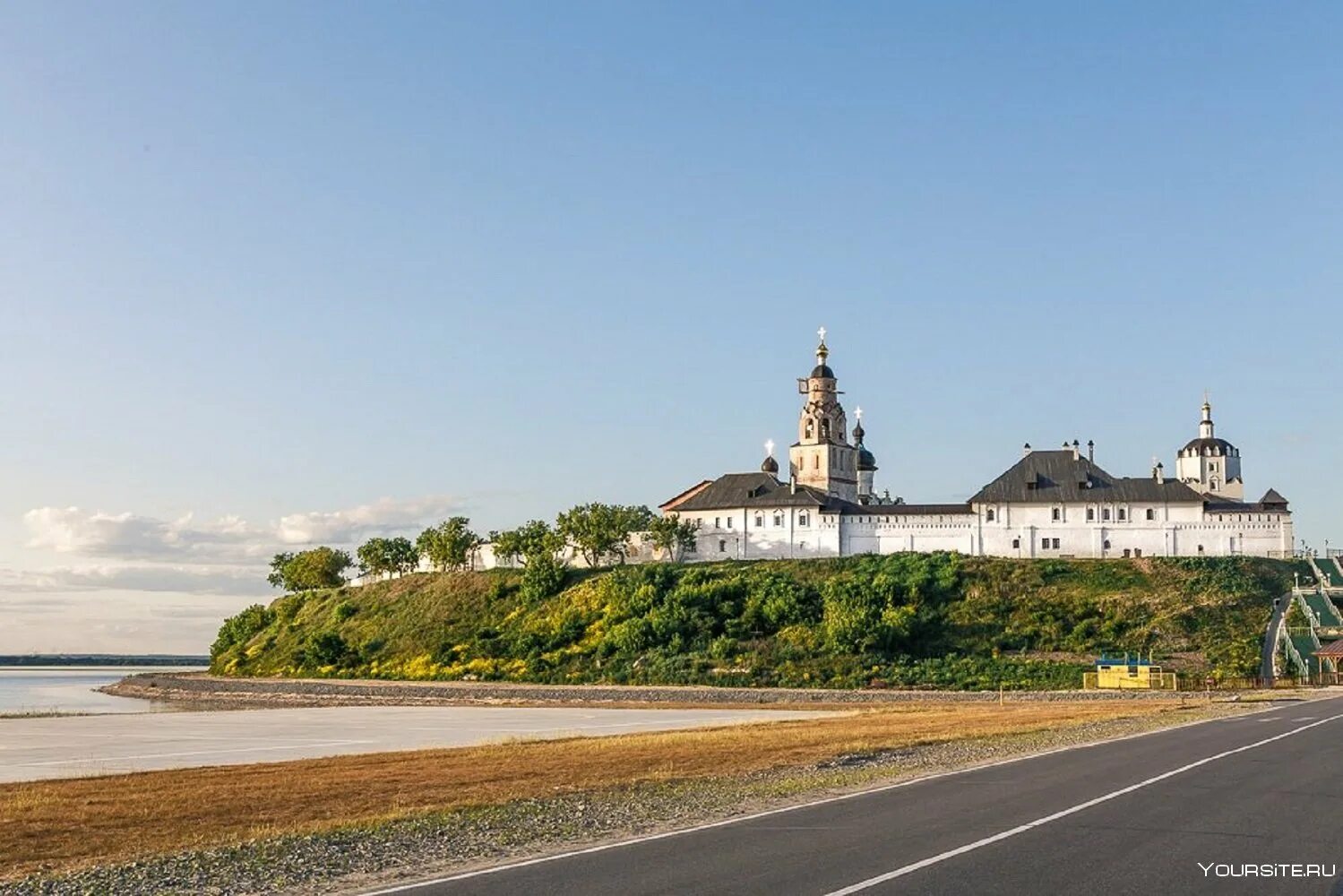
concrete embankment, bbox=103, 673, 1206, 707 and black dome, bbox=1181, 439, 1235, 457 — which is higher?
black dome, bbox=1181, 439, 1235, 457

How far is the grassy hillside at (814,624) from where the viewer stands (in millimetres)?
85312

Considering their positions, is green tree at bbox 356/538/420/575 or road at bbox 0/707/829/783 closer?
road at bbox 0/707/829/783

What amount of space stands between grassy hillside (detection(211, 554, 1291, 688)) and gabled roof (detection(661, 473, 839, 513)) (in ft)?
27.6

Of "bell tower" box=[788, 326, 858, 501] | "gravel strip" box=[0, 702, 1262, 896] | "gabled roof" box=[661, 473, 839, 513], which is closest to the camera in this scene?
"gravel strip" box=[0, 702, 1262, 896]

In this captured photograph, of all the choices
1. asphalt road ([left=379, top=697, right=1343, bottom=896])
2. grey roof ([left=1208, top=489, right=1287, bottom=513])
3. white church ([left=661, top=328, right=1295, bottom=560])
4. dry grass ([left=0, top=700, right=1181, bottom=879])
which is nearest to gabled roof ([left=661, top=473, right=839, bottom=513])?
white church ([left=661, top=328, right=1295, bottom=560])

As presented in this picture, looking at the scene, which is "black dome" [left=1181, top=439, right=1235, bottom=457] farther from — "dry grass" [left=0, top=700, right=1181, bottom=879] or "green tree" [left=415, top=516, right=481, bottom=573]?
"dry grass" [left=0, top=700, right=1181, bottom=879]

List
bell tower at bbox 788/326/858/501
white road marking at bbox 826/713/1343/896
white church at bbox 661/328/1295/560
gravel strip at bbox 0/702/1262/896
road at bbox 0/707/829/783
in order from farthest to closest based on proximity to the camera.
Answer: bell tower at bbox 788/326/858/501
white church at bbox 661/328/1295/560
road at bbox 0/707/829/783
gravel strip at bbox 0/702/1262/896
white road marking at bbox 826/713/1343/896

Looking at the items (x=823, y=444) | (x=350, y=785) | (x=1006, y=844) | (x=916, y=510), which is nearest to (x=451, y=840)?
(x=1006, y=844)

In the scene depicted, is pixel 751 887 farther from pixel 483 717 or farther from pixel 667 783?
pixel 483 717

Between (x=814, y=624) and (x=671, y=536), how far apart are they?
25.5 metres

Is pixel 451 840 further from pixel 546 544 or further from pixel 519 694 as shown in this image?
pixel 546 544

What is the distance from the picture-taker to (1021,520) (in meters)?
110

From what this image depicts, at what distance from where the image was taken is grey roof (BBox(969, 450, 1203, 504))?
357ft

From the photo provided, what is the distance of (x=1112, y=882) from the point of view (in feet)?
44.9
